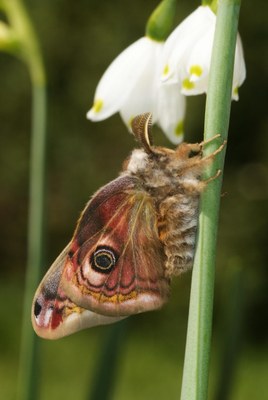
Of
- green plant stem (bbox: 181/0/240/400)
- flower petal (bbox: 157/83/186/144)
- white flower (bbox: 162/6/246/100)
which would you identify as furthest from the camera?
flower petal (bbox: 157/83/186/144)

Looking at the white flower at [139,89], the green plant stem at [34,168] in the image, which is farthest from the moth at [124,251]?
the green plant stem at [34,168]

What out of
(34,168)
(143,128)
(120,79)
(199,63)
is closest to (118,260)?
(143,128)

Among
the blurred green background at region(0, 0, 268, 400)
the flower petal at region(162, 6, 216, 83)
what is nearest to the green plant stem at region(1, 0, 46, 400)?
the flower petal at region(162, 6, 216, 83)

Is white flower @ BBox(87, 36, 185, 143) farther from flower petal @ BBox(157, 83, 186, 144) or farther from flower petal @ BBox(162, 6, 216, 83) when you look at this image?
flower petal @ BBox(162, 6, 216, 83)

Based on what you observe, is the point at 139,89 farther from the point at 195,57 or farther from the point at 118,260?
the point at 118,260

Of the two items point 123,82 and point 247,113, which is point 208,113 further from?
point 247,113

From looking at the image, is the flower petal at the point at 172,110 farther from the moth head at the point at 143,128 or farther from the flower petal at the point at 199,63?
the moth head at the point at 143,128
